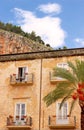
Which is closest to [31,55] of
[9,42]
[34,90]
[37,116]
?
[34,90]

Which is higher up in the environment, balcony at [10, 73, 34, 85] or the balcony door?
balcony at [10, 73, 34, 85]

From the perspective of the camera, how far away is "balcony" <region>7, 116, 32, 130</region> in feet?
112

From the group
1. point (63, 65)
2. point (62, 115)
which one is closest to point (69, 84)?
point (62, 115)

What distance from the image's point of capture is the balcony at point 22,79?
117ft

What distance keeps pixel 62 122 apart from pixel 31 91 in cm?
427

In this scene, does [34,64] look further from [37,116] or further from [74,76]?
[74,76]

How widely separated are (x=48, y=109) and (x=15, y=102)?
3.32 metres

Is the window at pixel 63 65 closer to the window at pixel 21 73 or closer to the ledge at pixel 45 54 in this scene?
the ledge at pixel 45 54

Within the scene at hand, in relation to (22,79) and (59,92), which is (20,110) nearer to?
(22,79)

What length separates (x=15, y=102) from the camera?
35.8 metres

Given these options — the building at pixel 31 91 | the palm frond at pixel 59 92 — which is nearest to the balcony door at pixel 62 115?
the building at pixel 31 91

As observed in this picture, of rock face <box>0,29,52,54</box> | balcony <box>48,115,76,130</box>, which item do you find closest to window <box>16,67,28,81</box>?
balcony <box>48,115,76,130</box>

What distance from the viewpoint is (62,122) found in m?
33.4

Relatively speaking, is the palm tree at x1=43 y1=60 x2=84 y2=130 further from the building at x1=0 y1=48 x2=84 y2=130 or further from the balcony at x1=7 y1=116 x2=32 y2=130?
the balcony at x1=7 y1=116 x2=32 y2=130
